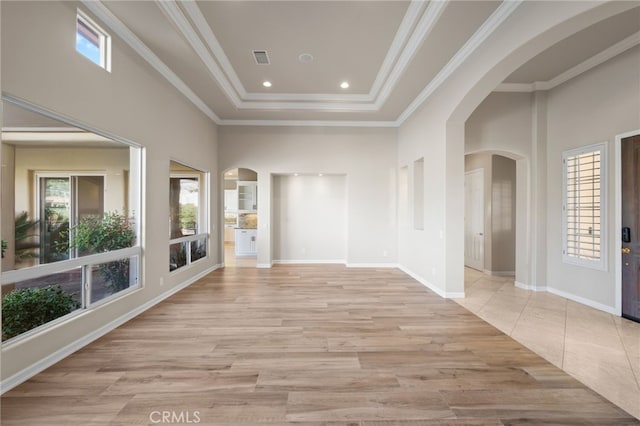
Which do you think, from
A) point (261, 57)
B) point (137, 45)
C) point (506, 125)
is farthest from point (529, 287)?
point (137, 45)

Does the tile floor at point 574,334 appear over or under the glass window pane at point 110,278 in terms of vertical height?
under

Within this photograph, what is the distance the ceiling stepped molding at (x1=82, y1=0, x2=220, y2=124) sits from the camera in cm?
277

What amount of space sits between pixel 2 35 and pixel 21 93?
0.39 m

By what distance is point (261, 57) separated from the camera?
410cm

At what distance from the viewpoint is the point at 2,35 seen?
1.96m

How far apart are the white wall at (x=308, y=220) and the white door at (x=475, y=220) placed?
118 inches

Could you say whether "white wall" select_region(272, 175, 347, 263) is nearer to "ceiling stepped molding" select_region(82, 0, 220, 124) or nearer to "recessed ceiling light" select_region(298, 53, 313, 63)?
"ceiling stepped molding" select_region(82, 0, 220, 124)

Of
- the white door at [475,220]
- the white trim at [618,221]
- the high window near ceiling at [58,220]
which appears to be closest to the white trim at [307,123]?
the white door at [475,220]

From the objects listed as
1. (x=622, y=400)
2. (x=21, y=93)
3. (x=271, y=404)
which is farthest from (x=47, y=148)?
(x=622, y=400)

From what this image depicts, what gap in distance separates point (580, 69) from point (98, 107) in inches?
249

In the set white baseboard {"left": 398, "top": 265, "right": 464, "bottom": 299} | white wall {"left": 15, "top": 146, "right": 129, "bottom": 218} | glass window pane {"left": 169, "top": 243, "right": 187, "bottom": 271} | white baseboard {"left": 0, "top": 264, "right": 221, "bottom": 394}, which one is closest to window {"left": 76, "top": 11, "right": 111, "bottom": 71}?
white wall {"left": 15, "top": 146, "right": 129, "bottom": 218}

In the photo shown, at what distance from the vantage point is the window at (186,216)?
4.58 m

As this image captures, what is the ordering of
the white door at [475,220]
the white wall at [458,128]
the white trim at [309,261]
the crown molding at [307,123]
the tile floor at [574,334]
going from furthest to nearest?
the white trim at [309,261] → the crown molding at [307,123] → the white door at [475,220] → the white wall at [458,128] → the tile floor at [574,334]

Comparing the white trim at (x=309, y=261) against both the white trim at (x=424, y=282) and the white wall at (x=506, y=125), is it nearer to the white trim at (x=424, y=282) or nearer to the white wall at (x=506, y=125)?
the white trim at (x=424, y=282)
